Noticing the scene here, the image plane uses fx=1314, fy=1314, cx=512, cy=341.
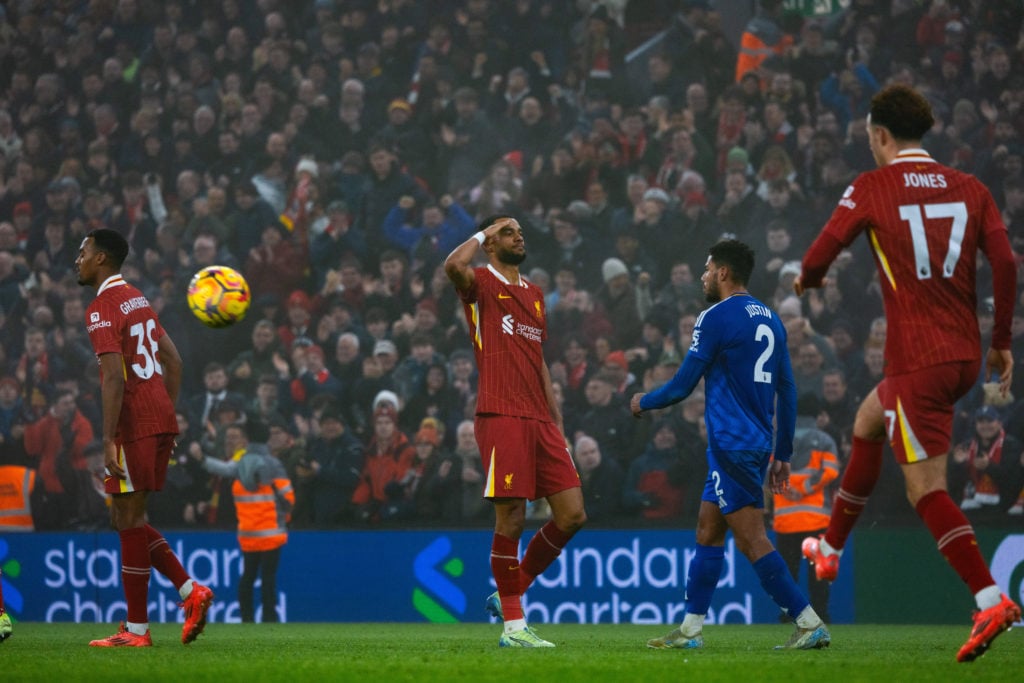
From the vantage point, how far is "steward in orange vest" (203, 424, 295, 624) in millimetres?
12680

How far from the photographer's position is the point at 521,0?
16.0 meters

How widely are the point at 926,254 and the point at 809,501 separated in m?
6.26

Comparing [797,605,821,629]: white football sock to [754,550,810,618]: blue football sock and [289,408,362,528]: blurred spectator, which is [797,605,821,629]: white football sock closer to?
[754,550,810,618]: blue football sock

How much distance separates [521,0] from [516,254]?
31.3 ft

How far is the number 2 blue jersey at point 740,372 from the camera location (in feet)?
21.4

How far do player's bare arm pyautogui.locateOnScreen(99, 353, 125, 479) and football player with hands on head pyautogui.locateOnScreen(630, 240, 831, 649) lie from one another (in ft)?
9.75

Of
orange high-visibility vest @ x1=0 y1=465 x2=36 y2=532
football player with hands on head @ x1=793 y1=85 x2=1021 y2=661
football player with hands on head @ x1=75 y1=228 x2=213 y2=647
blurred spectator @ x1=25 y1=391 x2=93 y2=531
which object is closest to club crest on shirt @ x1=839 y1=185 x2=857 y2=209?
football player with hands on head @ x1=793 y1=85 x2=1021 y2=661

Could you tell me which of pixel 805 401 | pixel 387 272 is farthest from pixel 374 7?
pixel 805 401

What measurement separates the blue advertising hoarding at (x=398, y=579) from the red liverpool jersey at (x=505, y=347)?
5326mm

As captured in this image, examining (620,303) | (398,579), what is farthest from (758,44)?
(398,579)

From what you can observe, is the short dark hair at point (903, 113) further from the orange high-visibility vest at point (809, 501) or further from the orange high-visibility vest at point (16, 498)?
the orange high-visibility vest at point (16, 498)

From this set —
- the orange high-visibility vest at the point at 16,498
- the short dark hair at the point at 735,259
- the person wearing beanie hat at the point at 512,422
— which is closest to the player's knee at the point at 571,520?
Answer: the person wearing beanie hat at the point at 512,422

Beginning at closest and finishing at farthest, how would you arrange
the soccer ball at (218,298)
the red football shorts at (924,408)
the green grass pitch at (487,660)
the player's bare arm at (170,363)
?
the green grass pitch at (487,660) < the red football shorts at (924,408) < the player's bare arm at (170,363) < the soccer ball at (218,298)

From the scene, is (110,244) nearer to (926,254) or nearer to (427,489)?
(926,254)
